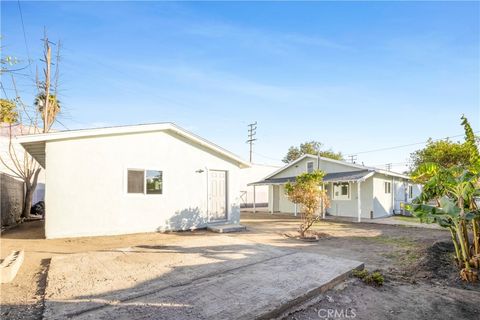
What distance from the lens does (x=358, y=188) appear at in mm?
16453

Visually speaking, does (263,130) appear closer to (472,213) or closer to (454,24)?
(454,24)

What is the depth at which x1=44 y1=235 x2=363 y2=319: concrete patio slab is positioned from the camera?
12.1 feet

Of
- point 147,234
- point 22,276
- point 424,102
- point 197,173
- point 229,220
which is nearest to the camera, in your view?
point 22,276

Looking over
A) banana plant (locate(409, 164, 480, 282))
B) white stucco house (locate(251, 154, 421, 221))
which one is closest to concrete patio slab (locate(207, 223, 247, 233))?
banana plant (locate(409, 164, 480, 282))

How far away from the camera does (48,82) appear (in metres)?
18.1

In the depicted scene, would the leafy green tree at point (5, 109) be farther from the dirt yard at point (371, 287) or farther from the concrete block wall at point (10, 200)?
the concrete block wall at point (10, 200)

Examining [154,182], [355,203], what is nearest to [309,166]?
[355,203]

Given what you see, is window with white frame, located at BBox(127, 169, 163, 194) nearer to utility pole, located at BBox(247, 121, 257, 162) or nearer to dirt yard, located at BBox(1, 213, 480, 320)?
dirt yard, located at BBox(1, 213, 480, 320)

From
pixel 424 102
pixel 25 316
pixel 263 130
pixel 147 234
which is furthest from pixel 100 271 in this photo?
pixel 263 130

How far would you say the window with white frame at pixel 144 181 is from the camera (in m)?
10.4

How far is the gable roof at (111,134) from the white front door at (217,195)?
983mm

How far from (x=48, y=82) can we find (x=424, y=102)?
22.9 metres

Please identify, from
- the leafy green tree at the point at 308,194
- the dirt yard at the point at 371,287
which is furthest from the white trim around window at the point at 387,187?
the dirt yard at the point at 371,287

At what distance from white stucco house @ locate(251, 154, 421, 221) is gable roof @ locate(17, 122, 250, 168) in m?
7.70
